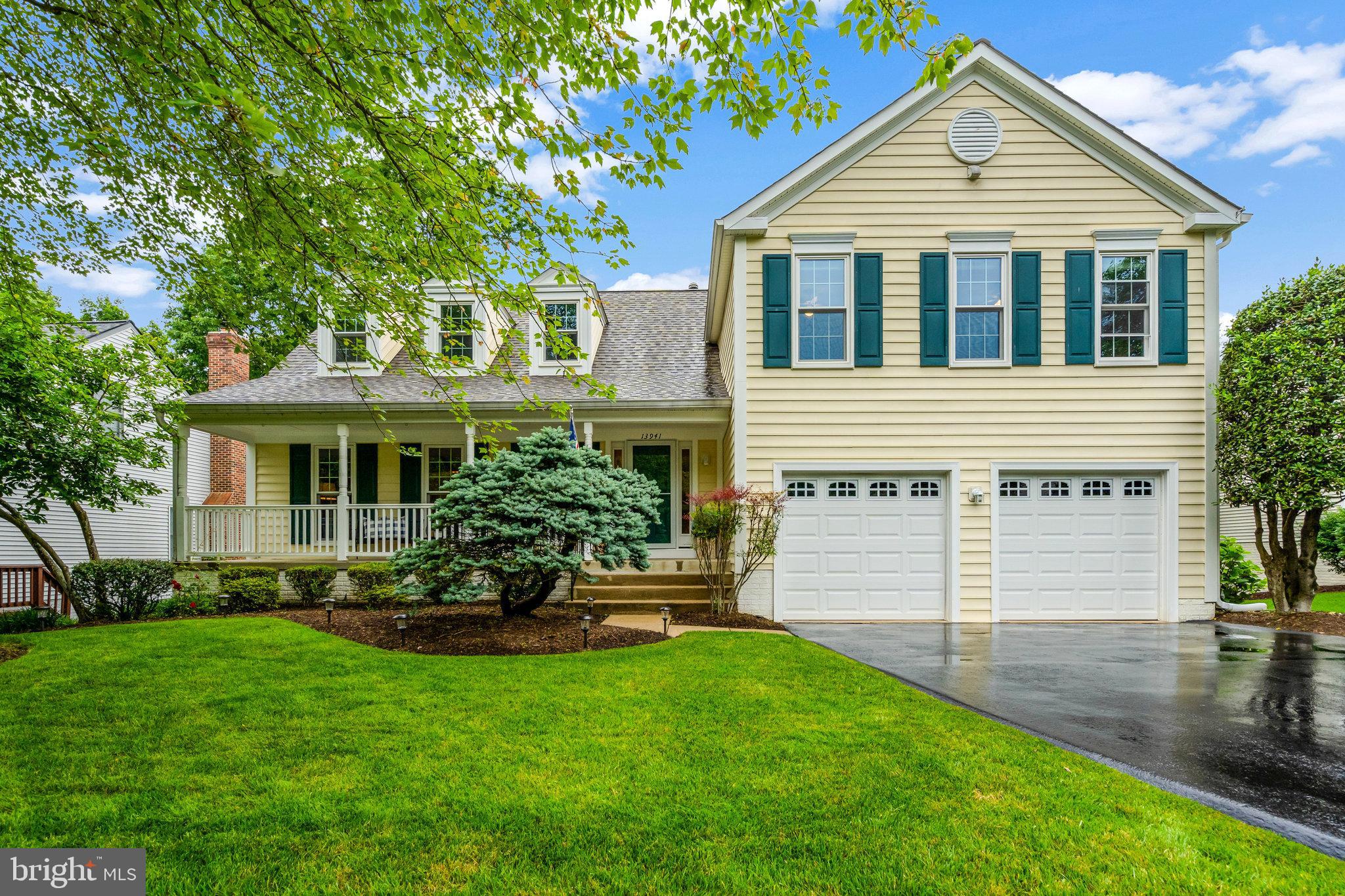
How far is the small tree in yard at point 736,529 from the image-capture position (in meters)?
9.18

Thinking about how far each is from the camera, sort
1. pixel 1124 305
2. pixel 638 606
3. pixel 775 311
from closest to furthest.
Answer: pixel 1124 305, pixel 775 311, pixel 638 606

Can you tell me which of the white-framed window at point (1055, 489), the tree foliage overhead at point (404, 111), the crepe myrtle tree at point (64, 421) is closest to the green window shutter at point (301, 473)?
the crepe myrtle tree at point (64, 421)

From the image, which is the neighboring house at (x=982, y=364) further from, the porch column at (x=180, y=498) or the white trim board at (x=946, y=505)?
the porch column at (x=180, y=498)

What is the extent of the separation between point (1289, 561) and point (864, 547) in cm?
625

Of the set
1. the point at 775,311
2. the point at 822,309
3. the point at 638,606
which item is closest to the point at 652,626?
the point at 638,606

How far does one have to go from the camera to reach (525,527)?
25.3 ft

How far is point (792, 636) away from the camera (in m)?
7.72

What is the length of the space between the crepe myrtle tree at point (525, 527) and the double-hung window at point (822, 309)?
A: 3671mm

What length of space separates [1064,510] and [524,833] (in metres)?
9.36

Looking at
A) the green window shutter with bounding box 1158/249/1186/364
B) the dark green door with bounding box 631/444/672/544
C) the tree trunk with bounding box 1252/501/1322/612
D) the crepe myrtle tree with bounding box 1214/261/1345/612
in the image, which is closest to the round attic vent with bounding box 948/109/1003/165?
the green window shutter with bounding box 1158/249/1186/364

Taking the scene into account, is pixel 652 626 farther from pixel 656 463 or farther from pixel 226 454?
pixel 226 454

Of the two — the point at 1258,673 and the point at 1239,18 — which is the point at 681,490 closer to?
the point at 1258,673

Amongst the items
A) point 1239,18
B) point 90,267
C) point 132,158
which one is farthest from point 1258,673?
point 90,267

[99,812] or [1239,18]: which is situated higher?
[1239,18]
